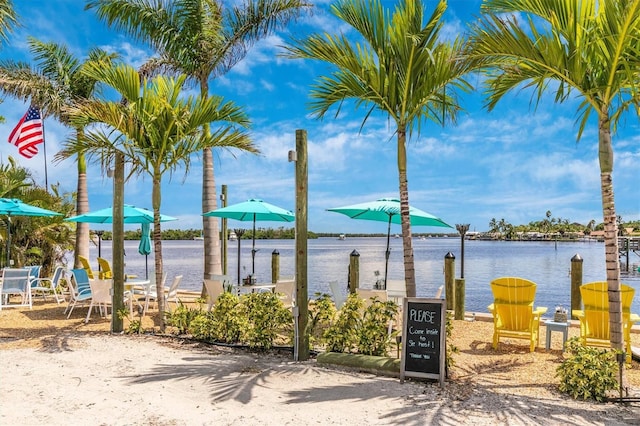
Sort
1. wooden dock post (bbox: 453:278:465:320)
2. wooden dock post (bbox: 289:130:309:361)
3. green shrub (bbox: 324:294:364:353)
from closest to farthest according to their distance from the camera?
green shrub (bbox: 324:294:364:353) → wooden dock post (bbox: 289:130:309:361) → wooden dock post (bbox: 453:278:465:320)

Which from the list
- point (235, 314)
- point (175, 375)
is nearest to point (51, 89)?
point (235, 314)

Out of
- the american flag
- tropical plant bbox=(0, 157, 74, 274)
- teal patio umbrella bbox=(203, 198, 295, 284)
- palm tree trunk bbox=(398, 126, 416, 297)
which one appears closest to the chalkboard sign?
palm tree trunk bbox=(398, 126, 416, 297)

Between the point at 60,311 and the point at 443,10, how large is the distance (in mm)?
9587

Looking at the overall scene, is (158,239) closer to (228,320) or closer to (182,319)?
(182,319)

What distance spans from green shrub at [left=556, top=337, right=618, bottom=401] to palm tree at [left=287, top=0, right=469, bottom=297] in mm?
1750

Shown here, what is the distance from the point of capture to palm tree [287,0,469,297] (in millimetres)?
5324

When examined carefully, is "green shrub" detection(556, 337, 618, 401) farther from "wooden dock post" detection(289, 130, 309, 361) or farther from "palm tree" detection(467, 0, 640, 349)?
"wooden dock post" detection(289, 130, 309, 361)

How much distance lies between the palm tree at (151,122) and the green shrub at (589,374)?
19.1 ft

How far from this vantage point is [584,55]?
4.99 metres

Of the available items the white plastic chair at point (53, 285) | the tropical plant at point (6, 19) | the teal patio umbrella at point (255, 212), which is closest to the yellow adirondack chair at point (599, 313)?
the teal patio umbrella at point (255, 212)

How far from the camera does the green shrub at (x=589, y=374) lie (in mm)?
4652

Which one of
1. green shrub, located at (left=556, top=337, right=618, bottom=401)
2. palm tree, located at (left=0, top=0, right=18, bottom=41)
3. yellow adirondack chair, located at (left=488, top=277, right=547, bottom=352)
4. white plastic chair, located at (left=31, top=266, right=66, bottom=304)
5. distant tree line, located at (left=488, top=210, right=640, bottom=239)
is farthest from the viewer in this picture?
distant tree line, located at (left=488, top=210, right=640, bottom=239)

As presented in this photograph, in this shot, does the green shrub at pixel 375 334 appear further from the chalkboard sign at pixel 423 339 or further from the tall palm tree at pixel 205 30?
the tall palm tree at pixel 205 30

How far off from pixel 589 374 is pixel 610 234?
1.41 m
